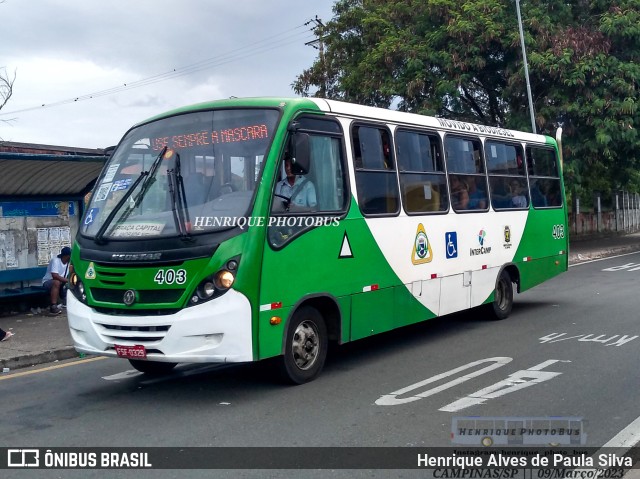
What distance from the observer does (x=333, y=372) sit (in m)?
8.37

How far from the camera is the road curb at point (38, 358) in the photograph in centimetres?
931

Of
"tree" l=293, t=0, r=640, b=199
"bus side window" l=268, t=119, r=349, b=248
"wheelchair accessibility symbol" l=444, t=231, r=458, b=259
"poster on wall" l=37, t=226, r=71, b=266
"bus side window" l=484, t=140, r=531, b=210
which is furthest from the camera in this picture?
"tree" l=293, t=0, r=640, b=199

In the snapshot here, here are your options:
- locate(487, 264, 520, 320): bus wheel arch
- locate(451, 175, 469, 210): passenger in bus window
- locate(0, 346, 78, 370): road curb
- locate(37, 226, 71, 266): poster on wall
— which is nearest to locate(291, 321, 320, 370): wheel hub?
locate(451, 175, 469, 210): passenger in bus window

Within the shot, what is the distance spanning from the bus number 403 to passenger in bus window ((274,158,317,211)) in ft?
3.99

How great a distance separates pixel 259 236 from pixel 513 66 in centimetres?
1961

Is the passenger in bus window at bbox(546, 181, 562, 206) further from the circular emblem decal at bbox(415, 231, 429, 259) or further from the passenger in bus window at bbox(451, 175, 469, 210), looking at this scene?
the circular emblem decal at bbox(415, 231, 429, 259)

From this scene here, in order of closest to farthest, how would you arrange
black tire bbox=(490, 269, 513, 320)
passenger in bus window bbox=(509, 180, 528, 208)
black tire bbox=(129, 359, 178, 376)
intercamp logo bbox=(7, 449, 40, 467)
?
intercamp logo bbox=(7, 449, 40, 467)
black tire bbox=(129, 359, 178, 376)
black tire bbox=(490, 269, 513, 320)
passenger in bus window bbox=(509, 180, 528, 208)

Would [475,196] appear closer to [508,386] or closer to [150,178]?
[508,386]

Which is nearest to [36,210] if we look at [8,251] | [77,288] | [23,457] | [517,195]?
[8,251]

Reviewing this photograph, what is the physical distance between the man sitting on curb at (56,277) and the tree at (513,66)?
46.7 feet

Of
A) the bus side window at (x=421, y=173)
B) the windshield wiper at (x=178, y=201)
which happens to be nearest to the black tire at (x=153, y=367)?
the windshield wiper at (x=178, y=201)

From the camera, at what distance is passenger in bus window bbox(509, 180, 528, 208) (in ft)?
39.5

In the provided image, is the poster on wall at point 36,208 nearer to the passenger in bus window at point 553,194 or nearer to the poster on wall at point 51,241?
the poster on wall at point 51,241

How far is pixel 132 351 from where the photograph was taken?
700cm
